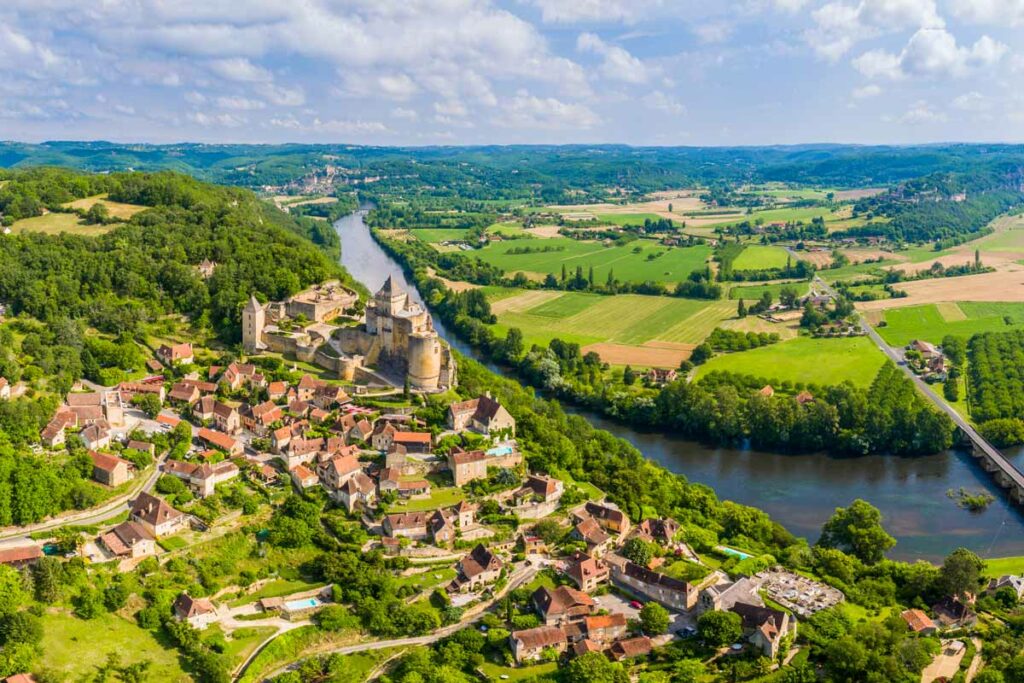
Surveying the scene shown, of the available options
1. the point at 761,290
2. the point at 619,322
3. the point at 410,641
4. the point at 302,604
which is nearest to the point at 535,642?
the point at 410,641

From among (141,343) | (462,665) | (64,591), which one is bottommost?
(462,665)

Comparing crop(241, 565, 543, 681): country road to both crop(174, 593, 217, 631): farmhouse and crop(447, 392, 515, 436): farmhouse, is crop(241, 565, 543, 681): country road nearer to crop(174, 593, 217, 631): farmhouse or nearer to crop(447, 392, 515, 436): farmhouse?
crop(174, 593, 217, 631): farmhouse

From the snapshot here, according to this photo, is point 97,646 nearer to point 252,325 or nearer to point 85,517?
point 85,517

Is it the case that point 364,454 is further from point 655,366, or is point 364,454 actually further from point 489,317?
point 489,317

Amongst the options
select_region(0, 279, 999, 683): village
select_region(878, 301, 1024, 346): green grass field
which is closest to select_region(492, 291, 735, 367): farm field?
select_region(878, 301, 1024, 346): green grass field

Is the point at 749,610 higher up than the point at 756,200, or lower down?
lower down

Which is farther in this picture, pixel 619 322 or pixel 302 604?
pixel 619 322

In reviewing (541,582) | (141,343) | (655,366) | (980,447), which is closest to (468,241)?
(655,366)
